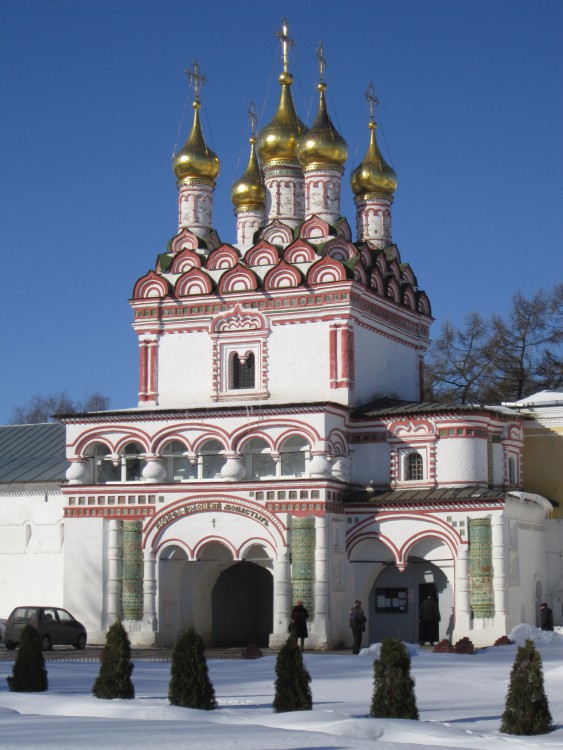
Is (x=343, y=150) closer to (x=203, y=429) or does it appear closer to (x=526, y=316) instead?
(x=203, y=429)

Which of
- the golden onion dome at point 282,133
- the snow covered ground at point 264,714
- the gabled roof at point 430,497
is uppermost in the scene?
the golden onion dome at point 282,133

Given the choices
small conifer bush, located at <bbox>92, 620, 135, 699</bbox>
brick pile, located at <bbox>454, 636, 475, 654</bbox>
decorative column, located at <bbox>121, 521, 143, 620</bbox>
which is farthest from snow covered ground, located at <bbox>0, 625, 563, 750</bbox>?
decorative column, located at <bbox>121, 521, 143, 620</bbox>

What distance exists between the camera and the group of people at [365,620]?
59.9 ft

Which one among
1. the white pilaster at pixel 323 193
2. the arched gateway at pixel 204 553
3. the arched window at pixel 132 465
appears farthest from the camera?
the white pilaster at pixel 323 193

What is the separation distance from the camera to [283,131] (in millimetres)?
23609

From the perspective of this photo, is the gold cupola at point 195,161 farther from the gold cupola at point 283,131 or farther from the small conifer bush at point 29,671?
the small conifer bush at point 29,671

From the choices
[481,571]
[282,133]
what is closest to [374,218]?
[282,133]

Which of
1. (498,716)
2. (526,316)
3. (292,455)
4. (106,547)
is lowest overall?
(498,716)

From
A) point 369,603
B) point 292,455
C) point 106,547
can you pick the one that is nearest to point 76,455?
point 106,547

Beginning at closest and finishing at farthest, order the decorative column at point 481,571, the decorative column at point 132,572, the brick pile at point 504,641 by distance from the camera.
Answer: the brick pile at point 504,641 → the decorative column at point 481,571 → the decorative column at point 132,572

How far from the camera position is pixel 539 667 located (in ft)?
33.9

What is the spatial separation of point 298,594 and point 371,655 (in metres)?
2.72

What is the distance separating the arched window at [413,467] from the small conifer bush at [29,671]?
30.9 feet

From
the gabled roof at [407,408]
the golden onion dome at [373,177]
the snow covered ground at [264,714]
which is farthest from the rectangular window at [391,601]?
the golden onion dome at [373,177]
